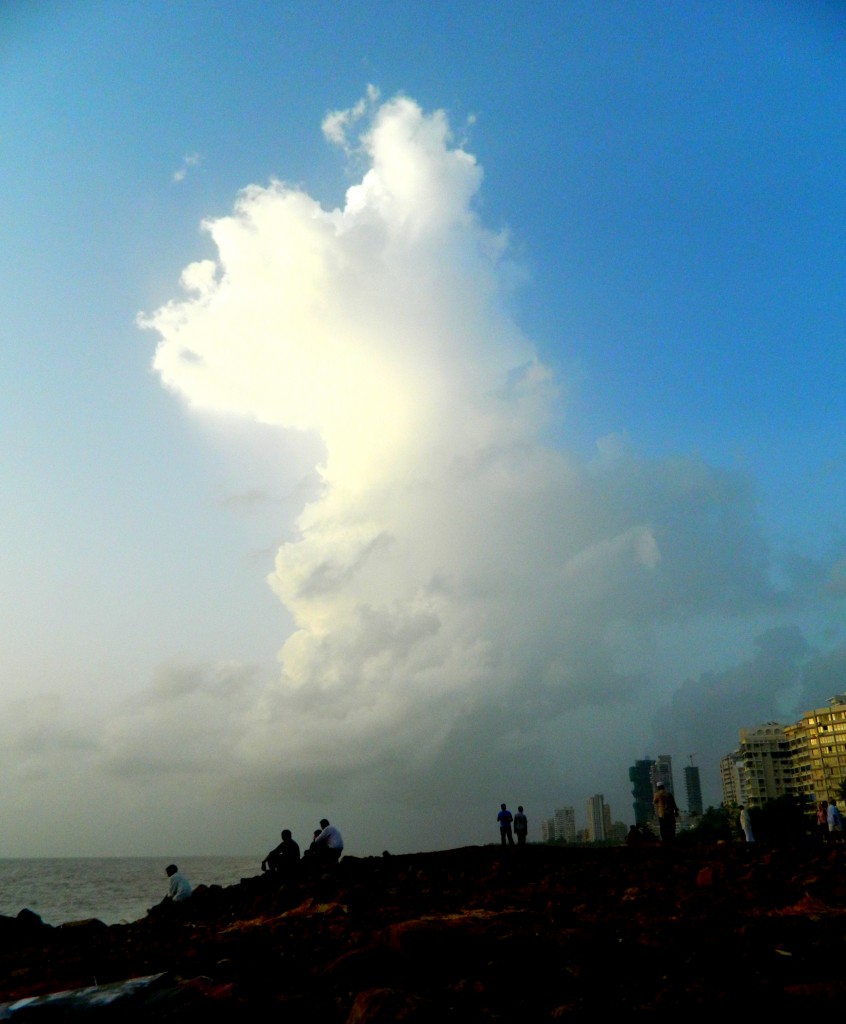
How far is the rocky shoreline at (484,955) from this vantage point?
6781mm

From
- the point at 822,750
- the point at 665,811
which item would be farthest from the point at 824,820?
the point at 822,750

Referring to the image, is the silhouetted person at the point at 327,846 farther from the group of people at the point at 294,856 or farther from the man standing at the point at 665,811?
the man standing at the point at 665,811

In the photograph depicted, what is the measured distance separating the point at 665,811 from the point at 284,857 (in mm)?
14219

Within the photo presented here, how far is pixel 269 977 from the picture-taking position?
874cm

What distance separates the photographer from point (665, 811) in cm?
2684

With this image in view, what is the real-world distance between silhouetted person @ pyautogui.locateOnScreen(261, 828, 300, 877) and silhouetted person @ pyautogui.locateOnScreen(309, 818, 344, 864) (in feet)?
1.68

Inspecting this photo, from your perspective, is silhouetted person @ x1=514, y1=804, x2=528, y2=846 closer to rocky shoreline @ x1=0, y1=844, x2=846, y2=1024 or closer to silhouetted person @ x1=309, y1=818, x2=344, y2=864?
silhouetted person @ x1=309, y1=818, x2=344, y2=864

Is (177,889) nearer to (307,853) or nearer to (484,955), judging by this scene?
(307,853)

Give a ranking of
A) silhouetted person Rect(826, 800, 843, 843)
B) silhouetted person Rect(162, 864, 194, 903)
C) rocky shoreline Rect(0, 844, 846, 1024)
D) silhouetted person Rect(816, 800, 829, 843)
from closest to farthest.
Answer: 1. rocky shoreline Rect(0, 844, 846, 1024)
2. silhouetted person Rect(162, 864, 194, 903)
3. silhouetted person Rect(826, 800, 843, 843)
4. silhouetted person Rect(816, 800, 829, 843)

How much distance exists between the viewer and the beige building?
14075 centimetres

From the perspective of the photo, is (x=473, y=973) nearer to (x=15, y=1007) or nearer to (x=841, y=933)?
(x=841, y=933)

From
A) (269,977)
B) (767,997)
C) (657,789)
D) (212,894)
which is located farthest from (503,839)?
(767,997)

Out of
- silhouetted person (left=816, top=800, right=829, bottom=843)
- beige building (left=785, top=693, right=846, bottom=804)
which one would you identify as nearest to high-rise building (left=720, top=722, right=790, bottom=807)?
beige building (left=785, top=693, right=846, bottom=804)

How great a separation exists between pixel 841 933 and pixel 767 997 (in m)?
2.89
